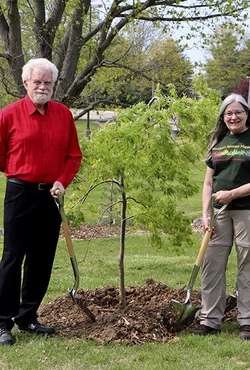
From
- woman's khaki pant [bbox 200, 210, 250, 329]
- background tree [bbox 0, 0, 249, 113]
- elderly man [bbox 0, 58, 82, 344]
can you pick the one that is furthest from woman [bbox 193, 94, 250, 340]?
background tree [bbox 0, 0, 249, 113]

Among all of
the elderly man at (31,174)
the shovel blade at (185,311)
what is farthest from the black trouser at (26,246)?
the shovel blade at (185,311)

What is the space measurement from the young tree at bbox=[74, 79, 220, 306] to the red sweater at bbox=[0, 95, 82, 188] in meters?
0.45

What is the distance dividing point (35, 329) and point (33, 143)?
5.17 feet

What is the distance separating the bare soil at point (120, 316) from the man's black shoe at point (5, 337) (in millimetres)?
A: 420

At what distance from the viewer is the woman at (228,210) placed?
325 centimetres

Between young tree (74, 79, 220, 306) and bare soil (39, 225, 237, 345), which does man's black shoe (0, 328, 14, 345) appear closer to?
bare soil (39, 225, 237, 345)

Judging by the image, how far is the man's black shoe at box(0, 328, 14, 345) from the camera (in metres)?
3.19

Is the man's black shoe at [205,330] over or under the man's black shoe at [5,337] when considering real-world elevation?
under

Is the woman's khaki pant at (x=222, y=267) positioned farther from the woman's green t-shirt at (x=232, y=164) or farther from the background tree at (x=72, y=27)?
the background tree at (x=72, y=27)

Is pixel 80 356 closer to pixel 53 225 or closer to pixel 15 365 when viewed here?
pixel 15 365

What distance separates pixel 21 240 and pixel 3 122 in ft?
3.06

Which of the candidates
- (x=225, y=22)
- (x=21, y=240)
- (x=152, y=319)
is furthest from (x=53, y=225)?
(x=225, y=22)

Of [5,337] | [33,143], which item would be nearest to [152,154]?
[33,143]

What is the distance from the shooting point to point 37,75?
10.2ft
